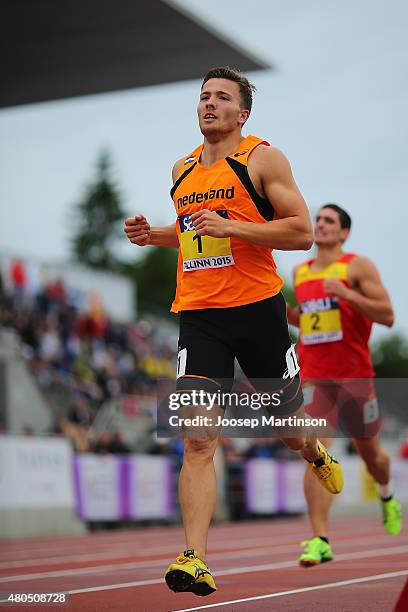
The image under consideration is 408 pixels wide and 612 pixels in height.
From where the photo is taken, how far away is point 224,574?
8727 mm

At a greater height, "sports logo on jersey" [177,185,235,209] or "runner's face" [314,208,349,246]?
"runner's face" [314,208,349,246]

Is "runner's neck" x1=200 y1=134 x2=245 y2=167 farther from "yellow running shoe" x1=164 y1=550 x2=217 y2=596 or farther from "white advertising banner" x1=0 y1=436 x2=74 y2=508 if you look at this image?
"white advertising banner" x1=0 y1=436 x2=74 y2=508

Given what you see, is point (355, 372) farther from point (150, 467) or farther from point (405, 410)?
point (405, 410)

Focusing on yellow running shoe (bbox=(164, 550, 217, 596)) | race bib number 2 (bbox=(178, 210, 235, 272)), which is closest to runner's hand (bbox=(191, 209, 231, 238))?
race bib number 2 (bbox=(178, 210, 235, 272))

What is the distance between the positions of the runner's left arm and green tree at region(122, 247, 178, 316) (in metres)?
98.2

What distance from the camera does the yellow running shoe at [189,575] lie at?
5574 millimetres

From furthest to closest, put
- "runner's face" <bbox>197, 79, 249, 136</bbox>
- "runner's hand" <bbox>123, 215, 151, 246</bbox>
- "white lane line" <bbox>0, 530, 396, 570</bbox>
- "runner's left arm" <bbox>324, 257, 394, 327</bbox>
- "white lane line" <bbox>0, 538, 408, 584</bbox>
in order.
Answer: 1. "white lane line" <bbox>0, 530, 396, 570</bbox>
2. "runner's left arm" <bbox>324, 257, 394, 327</bbox>
3. "white lane line" <bbox>0, 538, 408, 584</bbox>
4. "runner's hand" <bbox>123, 215, 151, 246</bbox>
5. "runner's face" <bbox>197, 79, 249, 136</bbox>

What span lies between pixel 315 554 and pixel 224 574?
0.86 m

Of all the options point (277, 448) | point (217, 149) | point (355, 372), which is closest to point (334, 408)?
point (355, 372)

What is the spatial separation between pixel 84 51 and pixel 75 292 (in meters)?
11.8

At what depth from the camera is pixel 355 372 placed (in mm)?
9352

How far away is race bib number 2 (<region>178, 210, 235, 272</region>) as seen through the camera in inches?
248

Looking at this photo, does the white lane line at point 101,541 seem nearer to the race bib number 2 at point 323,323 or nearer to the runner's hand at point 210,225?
the race bib number 2 at point 323,323

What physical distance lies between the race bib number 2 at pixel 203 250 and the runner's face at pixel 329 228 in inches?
129
